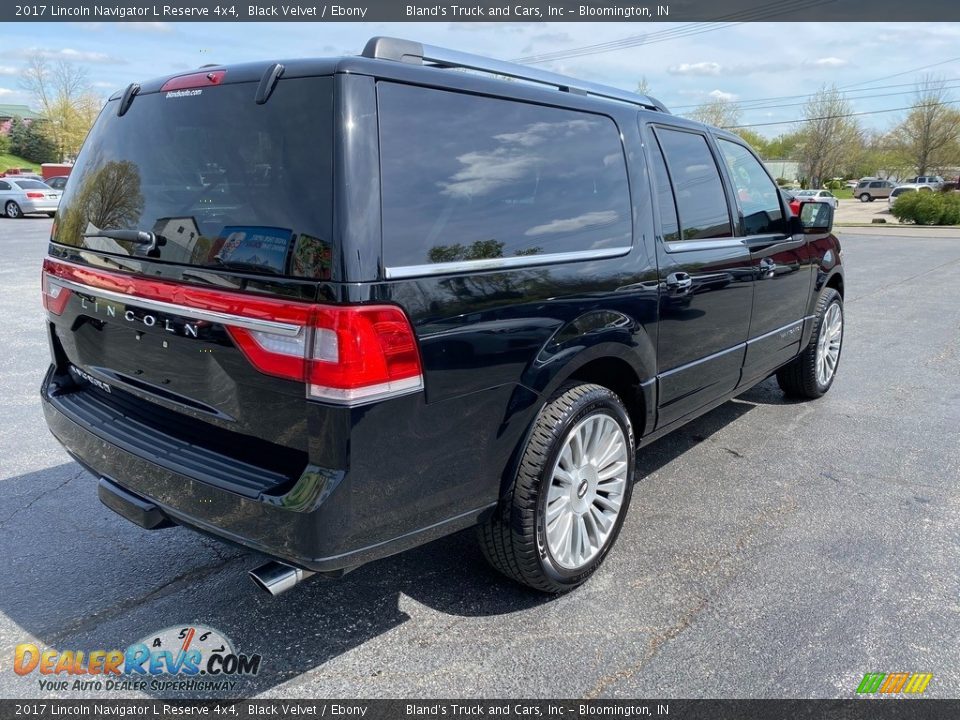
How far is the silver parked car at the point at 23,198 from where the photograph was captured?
2622 centimetres

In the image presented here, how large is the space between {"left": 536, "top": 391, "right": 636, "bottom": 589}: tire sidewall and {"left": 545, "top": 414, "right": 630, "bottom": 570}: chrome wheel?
0.02m

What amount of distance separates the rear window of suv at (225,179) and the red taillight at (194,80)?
0.11ft

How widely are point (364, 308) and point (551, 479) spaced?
1089mm

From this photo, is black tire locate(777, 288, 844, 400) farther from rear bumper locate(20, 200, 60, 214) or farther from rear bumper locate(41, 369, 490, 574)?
rear bumper locate(20, 200, 60, 214)

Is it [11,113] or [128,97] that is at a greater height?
[11,113]

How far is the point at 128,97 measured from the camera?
2.76 metres

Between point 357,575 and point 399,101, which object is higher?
point 399,101

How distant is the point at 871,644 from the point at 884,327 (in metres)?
6.83

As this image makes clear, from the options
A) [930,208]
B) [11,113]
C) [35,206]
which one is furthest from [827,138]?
[11,113]

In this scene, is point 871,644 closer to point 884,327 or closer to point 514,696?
point 514,696

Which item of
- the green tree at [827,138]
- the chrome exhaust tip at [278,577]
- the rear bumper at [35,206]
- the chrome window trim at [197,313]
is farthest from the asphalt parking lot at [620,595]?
the green tree at [827,138]

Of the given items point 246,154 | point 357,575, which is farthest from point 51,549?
point 246,154

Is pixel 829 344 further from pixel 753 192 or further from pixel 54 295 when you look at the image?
pixel 54 295

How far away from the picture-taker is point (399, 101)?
226cm
